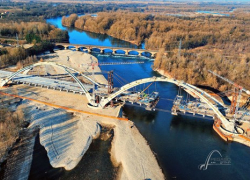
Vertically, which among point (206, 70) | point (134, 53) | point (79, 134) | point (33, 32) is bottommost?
point (134, 53)

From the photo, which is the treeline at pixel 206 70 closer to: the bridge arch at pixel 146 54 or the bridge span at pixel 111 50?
the bridge span at pixel 111 50

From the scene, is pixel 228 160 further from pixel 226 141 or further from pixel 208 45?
pixel 208 45

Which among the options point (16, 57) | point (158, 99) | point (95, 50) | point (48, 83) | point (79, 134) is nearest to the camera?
point (79, 134)

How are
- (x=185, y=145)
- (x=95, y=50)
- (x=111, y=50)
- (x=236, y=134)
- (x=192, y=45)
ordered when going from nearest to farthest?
(x=185, y=145) → (x=236, y=134) → (x=192, y=45) → (x=95, y=50) → (x=111, y=50)

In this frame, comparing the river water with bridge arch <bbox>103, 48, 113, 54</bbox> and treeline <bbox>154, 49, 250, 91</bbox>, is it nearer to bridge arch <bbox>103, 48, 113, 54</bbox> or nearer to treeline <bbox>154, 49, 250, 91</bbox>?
treeline <bbox>154, 49, 250, 91</bbox>

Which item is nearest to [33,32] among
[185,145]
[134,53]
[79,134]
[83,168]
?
[134,53]

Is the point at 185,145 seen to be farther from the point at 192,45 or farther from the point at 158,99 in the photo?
the point at 192,45

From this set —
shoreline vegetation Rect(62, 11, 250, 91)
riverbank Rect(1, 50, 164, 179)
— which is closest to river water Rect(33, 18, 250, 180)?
riverbank Rect(1, 50, 164, 179)

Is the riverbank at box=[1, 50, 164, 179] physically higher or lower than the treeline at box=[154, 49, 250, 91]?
lower
